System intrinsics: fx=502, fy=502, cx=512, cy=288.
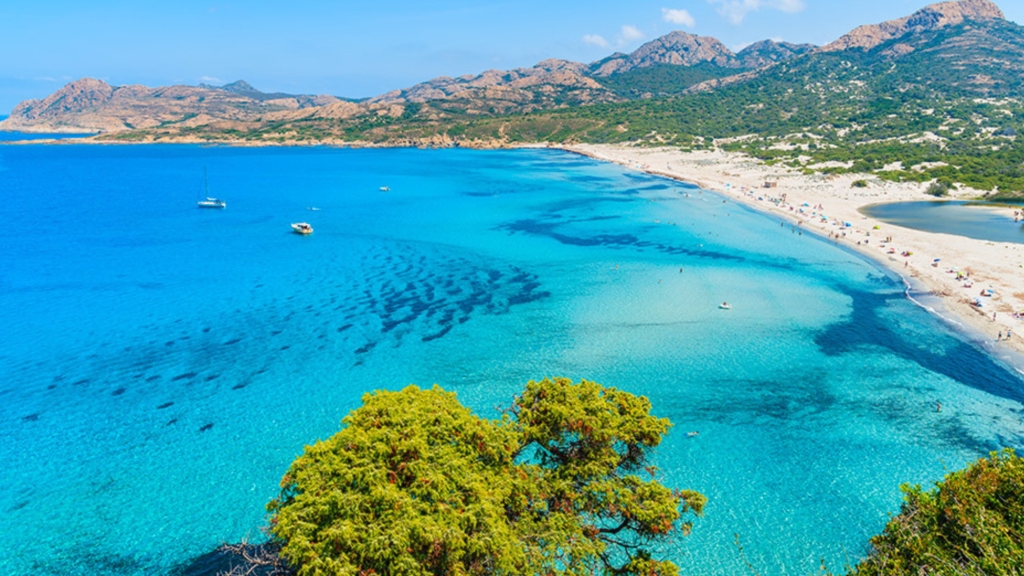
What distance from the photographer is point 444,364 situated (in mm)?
40625

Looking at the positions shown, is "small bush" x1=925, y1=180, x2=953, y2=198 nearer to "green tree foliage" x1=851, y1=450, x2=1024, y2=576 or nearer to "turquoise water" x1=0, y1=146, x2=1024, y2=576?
"turquoise water" x1=0, y1=146, x2=1024, y2=576

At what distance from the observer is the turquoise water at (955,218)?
254ft

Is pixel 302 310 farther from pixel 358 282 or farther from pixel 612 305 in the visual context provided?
pixel 612 305

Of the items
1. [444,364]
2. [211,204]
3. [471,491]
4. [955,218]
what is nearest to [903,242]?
[955,218]

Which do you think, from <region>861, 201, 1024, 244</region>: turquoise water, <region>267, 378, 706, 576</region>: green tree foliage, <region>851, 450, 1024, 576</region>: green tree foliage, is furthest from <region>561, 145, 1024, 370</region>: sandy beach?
<region>267, 378, 706, 576</region>: green tree foliage

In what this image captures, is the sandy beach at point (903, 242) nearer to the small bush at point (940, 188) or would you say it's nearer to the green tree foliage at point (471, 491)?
the small bush at point (940, 188)

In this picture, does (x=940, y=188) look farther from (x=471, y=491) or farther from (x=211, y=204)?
(x=211, y=204)

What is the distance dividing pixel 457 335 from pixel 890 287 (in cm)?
5139

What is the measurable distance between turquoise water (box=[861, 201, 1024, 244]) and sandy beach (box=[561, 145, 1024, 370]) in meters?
3.22

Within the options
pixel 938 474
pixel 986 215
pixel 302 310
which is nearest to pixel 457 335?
pixel 302 310

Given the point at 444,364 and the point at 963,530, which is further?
the point at 444,364

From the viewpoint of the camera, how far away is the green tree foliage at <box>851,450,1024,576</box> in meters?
14.0

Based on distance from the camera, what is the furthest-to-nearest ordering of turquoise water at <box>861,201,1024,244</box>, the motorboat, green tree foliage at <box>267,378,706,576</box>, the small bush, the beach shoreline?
the small bush < the motorboat < turquoise water at <box>861,201,1024,244</box> < the beach shoreline < green tree foliage at <box>267,378,706,576</box>

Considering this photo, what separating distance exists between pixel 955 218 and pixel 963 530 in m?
98.7
